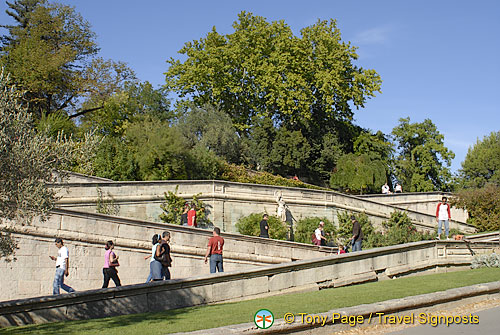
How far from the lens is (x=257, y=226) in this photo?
2325 centimetres

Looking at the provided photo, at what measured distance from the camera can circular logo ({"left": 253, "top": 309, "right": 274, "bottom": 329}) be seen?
28.1ft

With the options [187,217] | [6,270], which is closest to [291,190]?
[187,217]

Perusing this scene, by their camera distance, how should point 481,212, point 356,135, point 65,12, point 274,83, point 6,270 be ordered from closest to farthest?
1. point 6,270
2. point 481,212
3. point 65,12
4. point 274,83
5. point 356,135

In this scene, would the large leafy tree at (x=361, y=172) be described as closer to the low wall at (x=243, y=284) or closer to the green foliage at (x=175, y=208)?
the green foliage at (x=175, y=208)

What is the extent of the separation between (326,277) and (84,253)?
263 inches

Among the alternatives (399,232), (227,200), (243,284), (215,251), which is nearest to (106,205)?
(227,200)

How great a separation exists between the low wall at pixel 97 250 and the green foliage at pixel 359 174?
75.6 feet

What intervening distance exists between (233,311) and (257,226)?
42.5 feet

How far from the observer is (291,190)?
25.6 m

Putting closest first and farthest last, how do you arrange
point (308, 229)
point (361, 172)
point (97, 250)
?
1. point (97, 250)
2. point (308, 229)
3. point (361, 172)

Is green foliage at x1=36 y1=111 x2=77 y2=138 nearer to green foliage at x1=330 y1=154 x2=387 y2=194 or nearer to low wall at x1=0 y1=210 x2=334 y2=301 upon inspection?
low wall at x1=0 y1=210 x2=334 y2=301

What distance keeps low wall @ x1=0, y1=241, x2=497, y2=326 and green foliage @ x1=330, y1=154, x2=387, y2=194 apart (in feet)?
80.2

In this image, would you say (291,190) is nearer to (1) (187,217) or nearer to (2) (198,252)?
(1) (187,217)

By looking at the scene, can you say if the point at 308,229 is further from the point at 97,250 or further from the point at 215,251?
the point at 215,251
